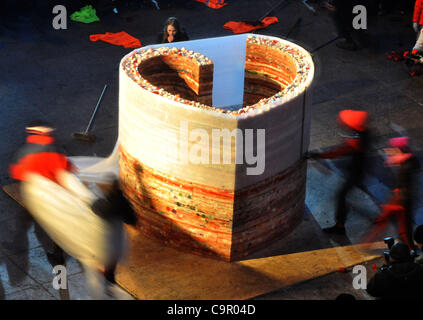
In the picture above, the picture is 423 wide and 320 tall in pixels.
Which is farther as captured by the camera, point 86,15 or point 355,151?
point 86,15

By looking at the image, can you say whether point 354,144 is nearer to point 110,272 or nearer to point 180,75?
point 180,75

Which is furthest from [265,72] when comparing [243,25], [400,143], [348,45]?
[243,25]

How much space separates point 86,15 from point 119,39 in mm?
1623

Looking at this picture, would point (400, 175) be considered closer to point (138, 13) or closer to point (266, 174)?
point (266, 174)

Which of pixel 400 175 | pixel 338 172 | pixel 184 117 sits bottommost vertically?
pixel 338 172

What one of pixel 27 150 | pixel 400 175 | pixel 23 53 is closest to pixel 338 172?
pixel 400 175


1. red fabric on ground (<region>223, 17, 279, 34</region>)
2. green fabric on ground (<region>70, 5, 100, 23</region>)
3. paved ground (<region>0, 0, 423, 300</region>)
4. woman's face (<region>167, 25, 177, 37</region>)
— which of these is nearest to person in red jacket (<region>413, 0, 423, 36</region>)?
paved ground (<region>0, 0, 423, 300</region>)

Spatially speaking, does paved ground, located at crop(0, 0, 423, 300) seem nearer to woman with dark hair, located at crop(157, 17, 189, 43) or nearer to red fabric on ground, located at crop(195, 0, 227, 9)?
red fabric on ground, located at crop(195, 0, 227, 9)

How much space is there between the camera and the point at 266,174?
9070 millimetres

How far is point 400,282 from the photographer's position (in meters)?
7.82

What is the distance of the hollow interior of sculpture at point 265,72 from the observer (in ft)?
34.2

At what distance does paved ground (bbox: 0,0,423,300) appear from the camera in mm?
9289

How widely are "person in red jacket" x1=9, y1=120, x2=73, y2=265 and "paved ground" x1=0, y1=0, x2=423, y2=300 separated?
26.8 inches

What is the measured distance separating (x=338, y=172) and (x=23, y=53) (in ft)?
24.5
